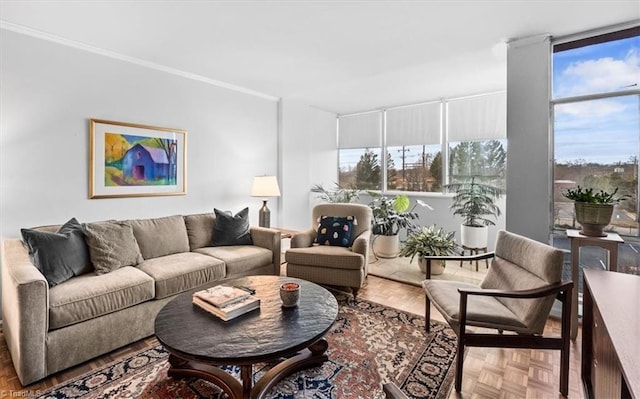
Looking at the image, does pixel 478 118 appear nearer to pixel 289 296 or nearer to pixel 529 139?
pixel 529 139

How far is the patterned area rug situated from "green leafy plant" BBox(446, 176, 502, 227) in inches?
85.4

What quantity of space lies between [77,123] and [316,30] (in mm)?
2339

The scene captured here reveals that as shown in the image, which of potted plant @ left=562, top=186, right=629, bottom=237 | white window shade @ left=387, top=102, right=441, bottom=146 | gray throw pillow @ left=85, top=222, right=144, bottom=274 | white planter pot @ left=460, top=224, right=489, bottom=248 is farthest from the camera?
white window shade @ left=387, top=102, right=441, bottom=146

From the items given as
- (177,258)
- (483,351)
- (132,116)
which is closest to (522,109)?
(483,351)

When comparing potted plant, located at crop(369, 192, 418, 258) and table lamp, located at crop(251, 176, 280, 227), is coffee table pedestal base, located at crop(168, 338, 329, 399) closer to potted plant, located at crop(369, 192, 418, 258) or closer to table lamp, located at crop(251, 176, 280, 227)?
table lamp, located at crop(251, 176, 280, 227)

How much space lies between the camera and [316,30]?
8.79 feet

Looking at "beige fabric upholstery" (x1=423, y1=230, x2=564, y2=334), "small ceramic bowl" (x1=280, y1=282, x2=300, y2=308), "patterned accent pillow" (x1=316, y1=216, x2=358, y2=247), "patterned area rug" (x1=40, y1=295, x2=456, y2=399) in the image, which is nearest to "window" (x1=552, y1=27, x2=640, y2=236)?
"beige fabric upholstery" (x1=423, y1=230, x2=564, y2=334)

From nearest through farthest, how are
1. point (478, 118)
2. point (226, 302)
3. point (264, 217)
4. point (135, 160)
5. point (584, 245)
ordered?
1. point (226, 302)
2. point (584, 245)
3. point (135, 160)
4. point (264, 217)
5. point (478, 118)

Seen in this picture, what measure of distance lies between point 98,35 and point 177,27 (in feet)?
2.48

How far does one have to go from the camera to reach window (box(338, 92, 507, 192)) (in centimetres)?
457

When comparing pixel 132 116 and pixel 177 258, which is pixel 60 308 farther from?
pixel 132 116

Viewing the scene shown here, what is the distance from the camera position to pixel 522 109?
2.95m

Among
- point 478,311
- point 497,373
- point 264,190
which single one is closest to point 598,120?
point 478,311

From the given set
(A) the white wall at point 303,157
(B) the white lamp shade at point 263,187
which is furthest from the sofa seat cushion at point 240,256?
(A) the white wall at point 303,157
